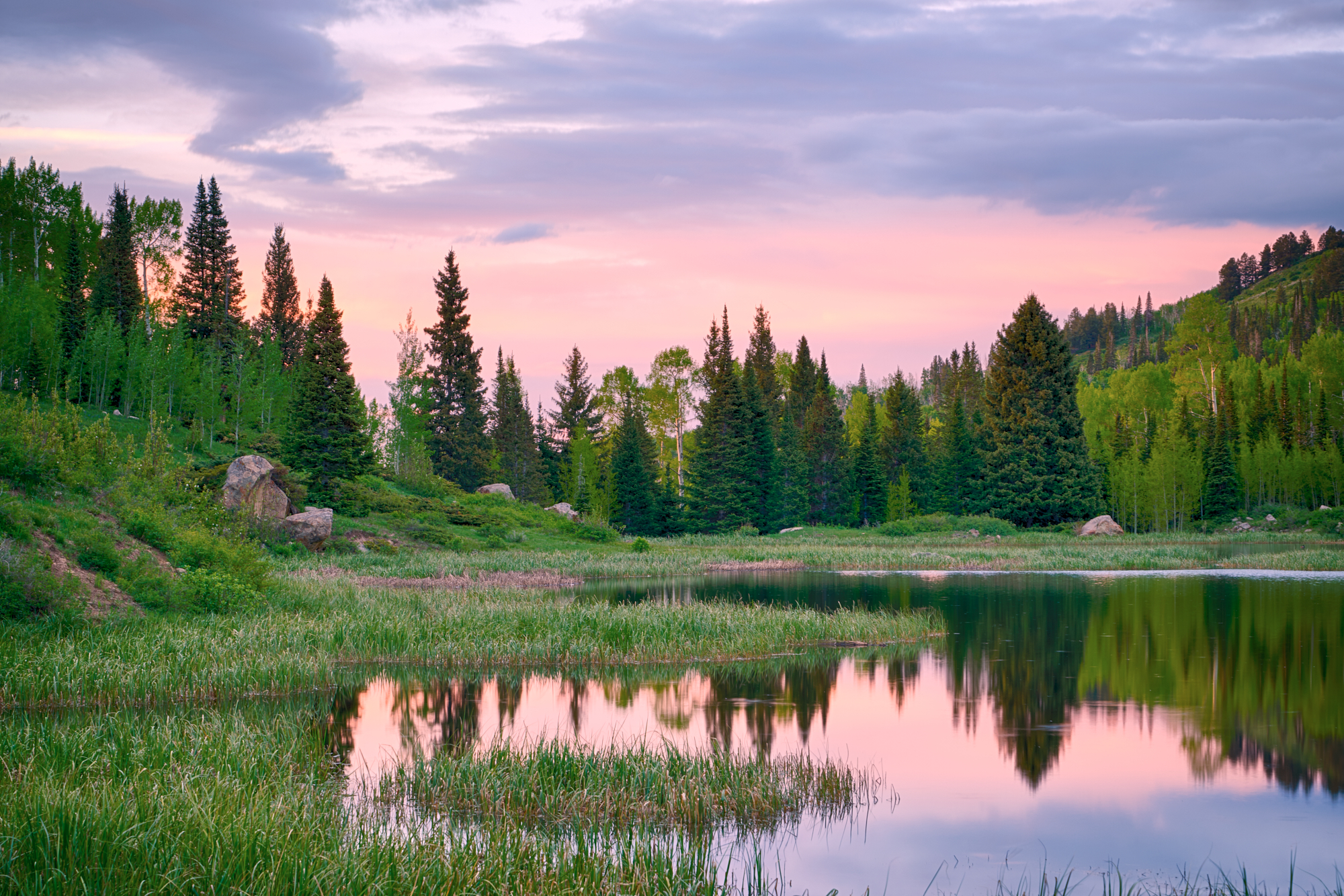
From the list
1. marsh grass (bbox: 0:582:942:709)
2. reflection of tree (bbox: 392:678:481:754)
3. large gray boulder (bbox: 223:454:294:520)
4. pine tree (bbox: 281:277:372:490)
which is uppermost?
pine tree (bbox: 281:277:372:490)

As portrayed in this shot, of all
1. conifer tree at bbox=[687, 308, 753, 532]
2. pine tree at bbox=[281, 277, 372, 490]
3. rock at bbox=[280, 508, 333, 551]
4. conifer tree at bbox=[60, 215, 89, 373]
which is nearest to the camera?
rock at bbox=[280, 508, 333, 551]

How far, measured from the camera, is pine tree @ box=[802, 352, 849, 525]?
244ft

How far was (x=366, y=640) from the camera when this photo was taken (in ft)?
60.7

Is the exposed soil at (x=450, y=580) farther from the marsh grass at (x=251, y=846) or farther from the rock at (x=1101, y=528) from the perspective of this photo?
the rock at (x=1101, y=528)

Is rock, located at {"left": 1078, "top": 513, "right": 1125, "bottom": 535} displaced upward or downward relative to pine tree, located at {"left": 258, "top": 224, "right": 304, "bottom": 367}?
downward

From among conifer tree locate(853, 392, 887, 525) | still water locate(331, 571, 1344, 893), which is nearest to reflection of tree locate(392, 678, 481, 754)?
still water locate(331, 571, 1344, 893)

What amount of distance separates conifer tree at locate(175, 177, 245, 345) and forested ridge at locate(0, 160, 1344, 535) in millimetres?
132

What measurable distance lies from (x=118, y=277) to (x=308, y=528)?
31.4 metres

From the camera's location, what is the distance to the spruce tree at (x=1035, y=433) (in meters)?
62.2

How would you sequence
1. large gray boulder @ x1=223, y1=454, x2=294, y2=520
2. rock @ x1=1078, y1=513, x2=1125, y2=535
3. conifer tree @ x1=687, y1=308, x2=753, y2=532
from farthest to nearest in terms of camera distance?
1. conifer tree @ x1=687, y1=308, x2=753, y2=532
2. rock @ x1=1078, y1=513, x2=1125, y2=535
3. large gray boulder @ x1=223, y1=454, x2=294, y2=520

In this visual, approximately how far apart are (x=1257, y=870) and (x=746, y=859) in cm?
461

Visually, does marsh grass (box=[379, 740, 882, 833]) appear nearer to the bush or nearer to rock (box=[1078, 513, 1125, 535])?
the bush

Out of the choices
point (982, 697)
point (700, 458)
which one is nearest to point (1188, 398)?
point (700, 458)

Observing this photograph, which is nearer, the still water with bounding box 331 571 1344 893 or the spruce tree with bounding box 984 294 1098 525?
the still water with bounding box 331 571 1344 893
